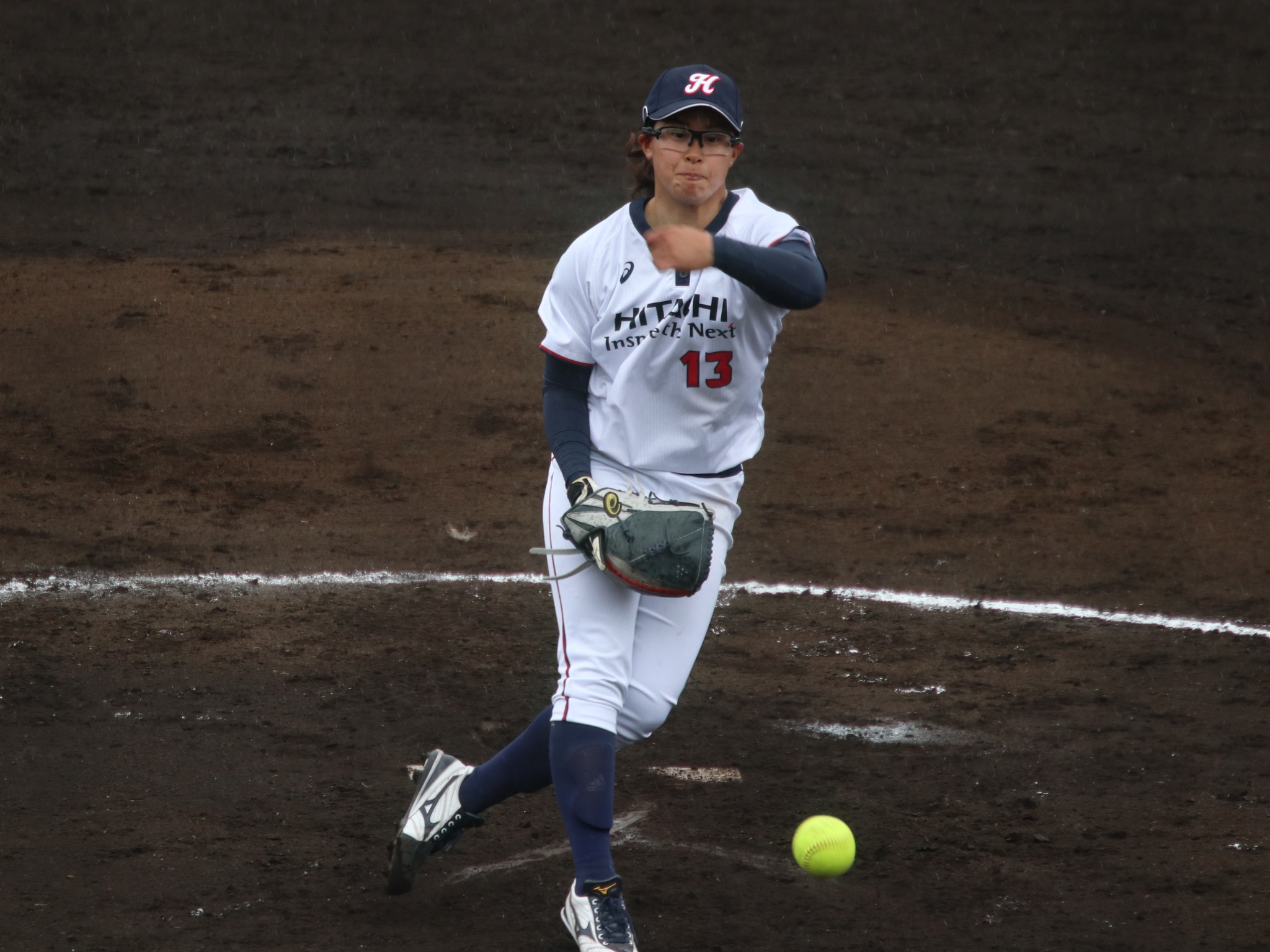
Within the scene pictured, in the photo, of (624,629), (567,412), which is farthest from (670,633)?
(567,412)

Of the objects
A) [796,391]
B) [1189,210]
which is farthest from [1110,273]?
[796,391]

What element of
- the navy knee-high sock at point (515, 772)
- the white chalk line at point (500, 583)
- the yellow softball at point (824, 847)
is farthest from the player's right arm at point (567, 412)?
the white chalk line at point (500, 583)

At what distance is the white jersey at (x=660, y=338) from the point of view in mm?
3053

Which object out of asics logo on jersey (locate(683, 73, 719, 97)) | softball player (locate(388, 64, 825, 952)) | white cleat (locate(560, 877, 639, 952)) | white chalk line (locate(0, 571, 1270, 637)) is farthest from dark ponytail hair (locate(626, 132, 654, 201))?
white chalk line (locate(0, 571, 1270, 637))

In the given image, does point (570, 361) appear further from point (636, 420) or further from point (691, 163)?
point (691, 163)

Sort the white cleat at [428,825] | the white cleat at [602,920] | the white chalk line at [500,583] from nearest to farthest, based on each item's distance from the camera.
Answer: the white cleat at [602,920]
the white cleat at [428,825]
the white chalk line at [500,583]

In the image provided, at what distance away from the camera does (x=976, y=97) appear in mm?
10203

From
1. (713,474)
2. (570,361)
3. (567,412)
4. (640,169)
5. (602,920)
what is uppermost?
(640,169)

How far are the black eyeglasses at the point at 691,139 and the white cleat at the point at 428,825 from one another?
1.39 meters

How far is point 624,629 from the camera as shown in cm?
306

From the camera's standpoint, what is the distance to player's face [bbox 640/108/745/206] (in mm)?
3023

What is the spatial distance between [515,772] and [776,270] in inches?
46.5

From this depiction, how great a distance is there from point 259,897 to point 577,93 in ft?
25.4

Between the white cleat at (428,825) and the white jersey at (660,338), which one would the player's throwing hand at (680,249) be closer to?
the white jersey at (660,338)
